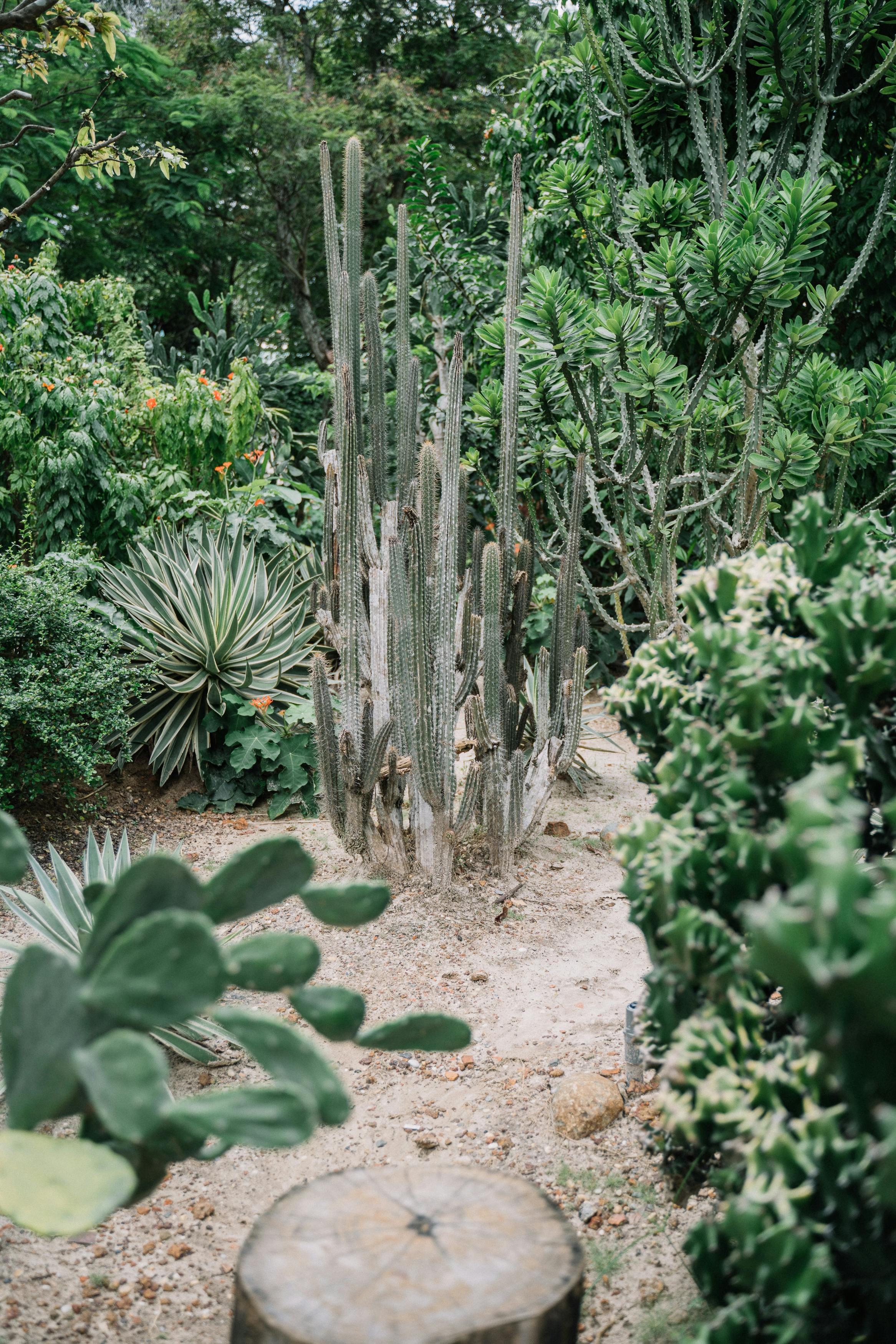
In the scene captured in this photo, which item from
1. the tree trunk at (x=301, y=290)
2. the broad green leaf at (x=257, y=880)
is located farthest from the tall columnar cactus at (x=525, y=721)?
the tree trunk at (x=301, y=290)

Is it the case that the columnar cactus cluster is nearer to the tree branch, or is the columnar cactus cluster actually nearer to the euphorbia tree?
the euphorbia tree

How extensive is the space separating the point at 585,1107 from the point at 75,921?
1.38 metres

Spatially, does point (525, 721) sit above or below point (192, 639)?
below

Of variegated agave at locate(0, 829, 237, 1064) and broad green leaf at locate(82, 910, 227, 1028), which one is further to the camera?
variegated agave at locate(0, 829, 237, 1064)

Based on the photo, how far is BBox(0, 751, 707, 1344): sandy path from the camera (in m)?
1.66

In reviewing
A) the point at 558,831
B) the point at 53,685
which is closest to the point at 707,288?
the point at 558,831

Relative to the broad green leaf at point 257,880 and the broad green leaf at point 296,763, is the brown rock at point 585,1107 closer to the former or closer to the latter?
the broad green leaf at point 257,880

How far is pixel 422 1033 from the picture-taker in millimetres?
1318

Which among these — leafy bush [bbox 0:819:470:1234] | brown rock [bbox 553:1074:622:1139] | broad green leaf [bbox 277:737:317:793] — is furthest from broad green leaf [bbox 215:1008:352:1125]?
broad green leaf [bbox 277:737:317:793]

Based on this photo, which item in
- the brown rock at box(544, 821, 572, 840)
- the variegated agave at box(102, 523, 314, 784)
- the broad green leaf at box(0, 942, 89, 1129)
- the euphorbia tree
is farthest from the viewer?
the variegated agave at box(102, 523, 314, 784)

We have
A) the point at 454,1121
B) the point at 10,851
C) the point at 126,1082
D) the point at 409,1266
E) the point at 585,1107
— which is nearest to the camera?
the point at 126,1082

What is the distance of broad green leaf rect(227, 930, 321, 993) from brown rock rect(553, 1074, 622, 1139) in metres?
1.22

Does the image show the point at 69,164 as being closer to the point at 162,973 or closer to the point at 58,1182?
the point at 162,973

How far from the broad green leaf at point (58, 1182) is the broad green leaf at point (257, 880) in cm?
29
